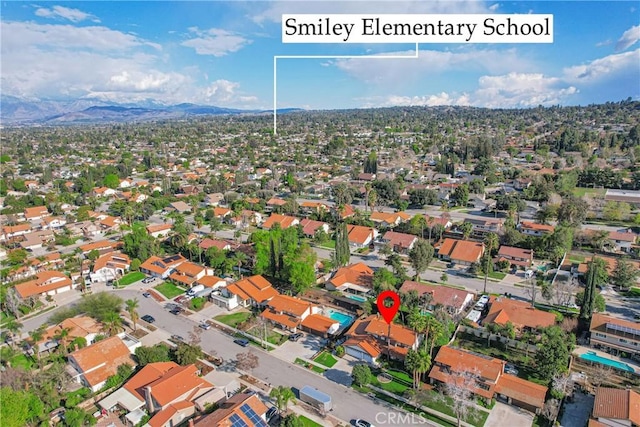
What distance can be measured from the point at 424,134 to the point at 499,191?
87.9 m

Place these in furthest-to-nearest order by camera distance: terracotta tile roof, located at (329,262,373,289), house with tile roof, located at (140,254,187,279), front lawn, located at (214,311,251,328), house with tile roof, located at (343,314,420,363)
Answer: house with tile roof, located at (140,254,187,279) < terracotta tile roof, located at (329,262,373,289) < front lawn, located at (214,311,251,328) < house with tile roof, located at (343,314,420,363)

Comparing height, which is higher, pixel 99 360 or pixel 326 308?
pixel 326 308

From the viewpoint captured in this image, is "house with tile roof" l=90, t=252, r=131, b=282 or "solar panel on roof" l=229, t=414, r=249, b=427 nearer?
"solar panel on roof" l=229, t=414, r=249, b=427

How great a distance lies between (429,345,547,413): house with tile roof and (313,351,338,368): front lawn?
631 centimetres

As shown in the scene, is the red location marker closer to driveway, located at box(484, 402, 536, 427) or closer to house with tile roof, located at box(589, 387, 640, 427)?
driveway, located at box(484, 402, 536, 427)

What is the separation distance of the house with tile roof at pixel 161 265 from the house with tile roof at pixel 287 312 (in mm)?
13753

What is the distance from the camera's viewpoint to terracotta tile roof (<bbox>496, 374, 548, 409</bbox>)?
2156cm

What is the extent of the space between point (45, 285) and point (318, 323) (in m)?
26.5

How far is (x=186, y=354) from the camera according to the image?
25.4 metres

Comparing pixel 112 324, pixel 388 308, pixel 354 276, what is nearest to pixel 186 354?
pixel 112 324

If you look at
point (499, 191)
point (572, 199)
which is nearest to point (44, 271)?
point (572, 199)

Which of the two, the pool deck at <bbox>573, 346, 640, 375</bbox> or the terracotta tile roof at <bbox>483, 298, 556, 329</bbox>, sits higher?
the terracotta tile roof at <bbox>483, 298, 556, 329</bbox>

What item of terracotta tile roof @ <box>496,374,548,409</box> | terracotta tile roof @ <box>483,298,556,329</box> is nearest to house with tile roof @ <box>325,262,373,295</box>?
terracotta tile roof @ <box>483,298,556,329</box>

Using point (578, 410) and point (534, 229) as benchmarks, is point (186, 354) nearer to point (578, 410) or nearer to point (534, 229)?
point (578, 410)
